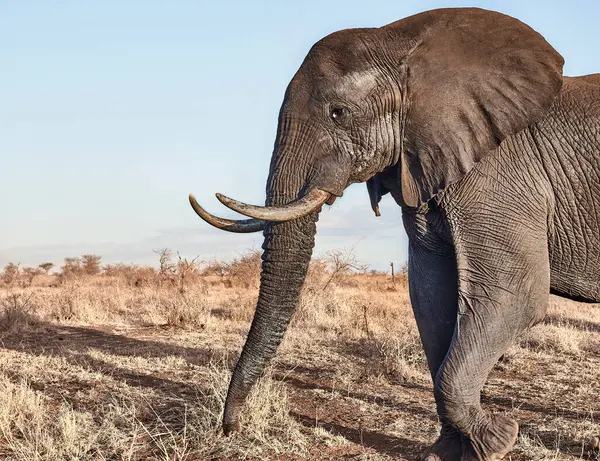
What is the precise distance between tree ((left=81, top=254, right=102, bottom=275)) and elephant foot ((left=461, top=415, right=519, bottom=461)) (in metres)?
34.7

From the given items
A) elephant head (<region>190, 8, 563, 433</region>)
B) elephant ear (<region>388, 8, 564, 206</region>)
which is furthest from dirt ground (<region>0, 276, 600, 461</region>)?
elephant ear (<region>388, 8, 564, 206</region>)

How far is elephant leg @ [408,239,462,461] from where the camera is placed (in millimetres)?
5578

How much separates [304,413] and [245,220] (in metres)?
2.53

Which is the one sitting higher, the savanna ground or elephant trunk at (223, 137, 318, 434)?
elephant trunk at (223, 137, 318, 434)

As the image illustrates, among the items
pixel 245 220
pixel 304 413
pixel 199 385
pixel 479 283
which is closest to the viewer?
pixel 479 283

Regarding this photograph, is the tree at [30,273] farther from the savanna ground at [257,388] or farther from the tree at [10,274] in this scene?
the savanna ground at [257,388]

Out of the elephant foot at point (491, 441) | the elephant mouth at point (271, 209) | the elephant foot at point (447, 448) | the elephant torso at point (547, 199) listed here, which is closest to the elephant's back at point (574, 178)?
the elephant torso at point (547, 199)

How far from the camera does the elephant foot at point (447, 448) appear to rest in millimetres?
5594

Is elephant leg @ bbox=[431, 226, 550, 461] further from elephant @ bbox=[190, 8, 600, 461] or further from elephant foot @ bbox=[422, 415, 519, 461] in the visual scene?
elephant foot @ bbox=[422, 415, 519, 461]

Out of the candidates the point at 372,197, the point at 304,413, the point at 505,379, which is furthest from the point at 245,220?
the point at 505,379

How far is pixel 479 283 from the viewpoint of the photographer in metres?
5.02

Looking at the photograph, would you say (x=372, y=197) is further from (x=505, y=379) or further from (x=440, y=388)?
(x=505, y=379)

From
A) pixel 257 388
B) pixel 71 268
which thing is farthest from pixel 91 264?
pixel 257 388

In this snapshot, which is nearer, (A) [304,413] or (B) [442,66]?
(B) [442,66]
